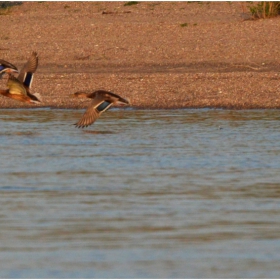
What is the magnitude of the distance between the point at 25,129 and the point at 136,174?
12.2 feet

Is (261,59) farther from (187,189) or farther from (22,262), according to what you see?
(22,262)

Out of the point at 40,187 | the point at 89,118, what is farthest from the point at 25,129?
the point at 40,187

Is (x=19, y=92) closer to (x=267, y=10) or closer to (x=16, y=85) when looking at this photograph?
(x=16, y=85)

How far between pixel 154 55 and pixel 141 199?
39.1 ft

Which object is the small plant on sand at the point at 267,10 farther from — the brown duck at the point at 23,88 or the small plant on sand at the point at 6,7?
the brown duck at the point at 23,88

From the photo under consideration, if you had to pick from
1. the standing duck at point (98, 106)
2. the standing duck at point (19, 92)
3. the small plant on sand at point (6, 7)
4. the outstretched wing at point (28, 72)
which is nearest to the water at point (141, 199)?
the standing duck at point (98, 106)

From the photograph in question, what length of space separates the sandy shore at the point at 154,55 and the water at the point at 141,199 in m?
2.18

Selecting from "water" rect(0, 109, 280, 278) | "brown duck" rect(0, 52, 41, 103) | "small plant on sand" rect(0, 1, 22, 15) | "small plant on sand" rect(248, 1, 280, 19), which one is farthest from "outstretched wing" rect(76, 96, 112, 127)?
"small plant on sand" rect(0, 1, 22, 15)

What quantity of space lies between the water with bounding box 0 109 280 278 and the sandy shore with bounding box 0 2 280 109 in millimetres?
2178

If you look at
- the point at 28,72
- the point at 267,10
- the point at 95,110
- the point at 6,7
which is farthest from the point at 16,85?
the point at 6,7

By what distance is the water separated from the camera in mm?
6309

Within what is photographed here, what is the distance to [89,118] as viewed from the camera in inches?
492

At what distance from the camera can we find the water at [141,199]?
6309 millimetres

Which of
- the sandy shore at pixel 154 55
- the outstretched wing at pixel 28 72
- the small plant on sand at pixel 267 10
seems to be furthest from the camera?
the small plant on sand at pixel 267 10
